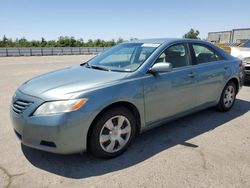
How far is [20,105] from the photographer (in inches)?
122

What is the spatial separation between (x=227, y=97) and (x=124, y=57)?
98.7 inches

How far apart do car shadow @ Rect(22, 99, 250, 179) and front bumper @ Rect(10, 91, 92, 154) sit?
0.30 m

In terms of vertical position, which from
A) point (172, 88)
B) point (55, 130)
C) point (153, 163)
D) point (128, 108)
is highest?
point (172, 88)

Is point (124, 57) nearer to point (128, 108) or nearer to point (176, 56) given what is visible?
point (176, 56)

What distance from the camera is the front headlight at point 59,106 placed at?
2838mm

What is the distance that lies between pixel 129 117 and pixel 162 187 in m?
1.04

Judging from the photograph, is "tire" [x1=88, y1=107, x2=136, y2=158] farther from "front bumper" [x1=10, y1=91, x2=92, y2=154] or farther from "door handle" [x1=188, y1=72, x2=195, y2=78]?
"door handle" [x1=188, y1=72, x2=195, y2=78]

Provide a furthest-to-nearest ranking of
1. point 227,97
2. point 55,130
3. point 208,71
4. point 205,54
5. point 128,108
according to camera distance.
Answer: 1. point 227,97
2. point 205,54
3. point 208,71
4. point 128,108
5. point 55,130

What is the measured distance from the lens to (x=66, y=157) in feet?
11.1

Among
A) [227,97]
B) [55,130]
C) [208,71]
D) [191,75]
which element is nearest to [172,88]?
[191,75]

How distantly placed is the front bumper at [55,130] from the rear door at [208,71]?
7.79 feet

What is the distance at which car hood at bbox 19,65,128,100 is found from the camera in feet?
9.82

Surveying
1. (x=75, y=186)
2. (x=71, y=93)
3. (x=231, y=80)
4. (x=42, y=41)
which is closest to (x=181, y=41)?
(x=231, y=80)

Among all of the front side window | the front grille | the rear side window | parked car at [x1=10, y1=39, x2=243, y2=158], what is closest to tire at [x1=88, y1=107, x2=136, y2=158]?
parked car at [x1=10, y1=39, x2=243, y2=158]
